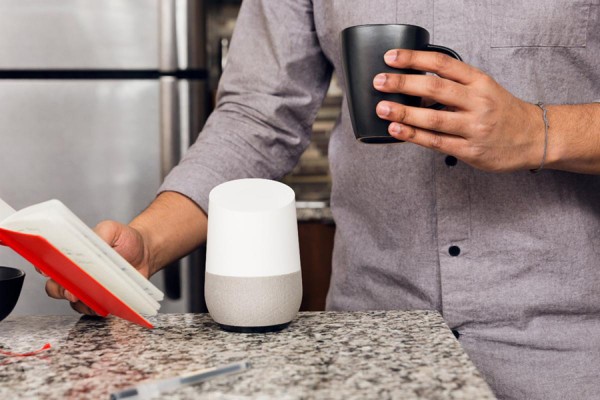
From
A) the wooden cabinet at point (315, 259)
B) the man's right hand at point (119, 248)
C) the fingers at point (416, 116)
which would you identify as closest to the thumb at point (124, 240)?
the man's right hand at point (119, 248)

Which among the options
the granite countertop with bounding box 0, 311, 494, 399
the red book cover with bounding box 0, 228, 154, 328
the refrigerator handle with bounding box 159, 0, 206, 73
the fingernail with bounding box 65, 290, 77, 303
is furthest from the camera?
the refrigerator handle with bounding box 159, 0, 206, 73

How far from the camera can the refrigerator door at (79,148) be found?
1914 millimetres

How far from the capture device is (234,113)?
122cm

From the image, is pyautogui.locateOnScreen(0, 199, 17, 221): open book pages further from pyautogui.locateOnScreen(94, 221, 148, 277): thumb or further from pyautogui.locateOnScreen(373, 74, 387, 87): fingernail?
pyautogui.locateOnScreen(373, 74, 387, 87): fingernail

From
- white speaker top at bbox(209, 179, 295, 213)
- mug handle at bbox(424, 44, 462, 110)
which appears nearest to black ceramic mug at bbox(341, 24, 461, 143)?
mug handle at bbox(424, 44, 462, 110)

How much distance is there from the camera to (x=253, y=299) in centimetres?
77

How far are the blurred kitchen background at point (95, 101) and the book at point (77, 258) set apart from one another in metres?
1.12

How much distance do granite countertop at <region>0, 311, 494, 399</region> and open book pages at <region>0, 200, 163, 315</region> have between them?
0.06 metres

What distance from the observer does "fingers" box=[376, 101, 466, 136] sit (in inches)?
31.0

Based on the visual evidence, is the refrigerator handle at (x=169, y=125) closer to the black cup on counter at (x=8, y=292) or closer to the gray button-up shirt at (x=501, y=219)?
the gray button-up shirt at (x=501, y=219)

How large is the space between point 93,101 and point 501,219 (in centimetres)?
118

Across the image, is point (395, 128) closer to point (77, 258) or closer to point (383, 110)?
point (383, 110)

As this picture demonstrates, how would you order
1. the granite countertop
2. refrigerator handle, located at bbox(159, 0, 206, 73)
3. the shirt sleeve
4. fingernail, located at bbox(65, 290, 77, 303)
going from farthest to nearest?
1. refrigerator handle, located at bbox(159, 0, 206, 73)
2. the shirt sleeve
3. fingernail, located at bbox(65, 290, 77, 303)
4. the granite countertop

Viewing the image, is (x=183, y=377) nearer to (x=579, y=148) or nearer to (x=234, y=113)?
(x=579, y=148)
